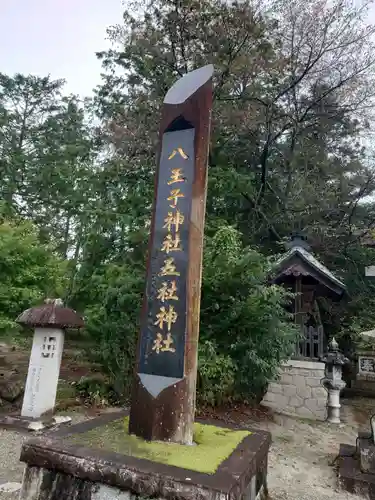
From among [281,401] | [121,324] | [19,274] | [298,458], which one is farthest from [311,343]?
[19,274]

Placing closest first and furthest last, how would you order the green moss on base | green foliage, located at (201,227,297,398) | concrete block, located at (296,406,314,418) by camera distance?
1. the green moss on base
2. green foliage, located at (201,227,297,398)
3. concrete block, located at (296,406,314,418)

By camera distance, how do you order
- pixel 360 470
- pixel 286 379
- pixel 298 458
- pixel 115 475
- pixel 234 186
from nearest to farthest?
pixel 115 475, pixel 360 470, pixel 298 458, pixel 286 379, pixel 234 186

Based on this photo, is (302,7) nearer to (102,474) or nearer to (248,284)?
(248,284)

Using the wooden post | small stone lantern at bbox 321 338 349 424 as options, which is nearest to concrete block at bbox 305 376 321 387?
small stone lantern at bbox 321 338 349 424

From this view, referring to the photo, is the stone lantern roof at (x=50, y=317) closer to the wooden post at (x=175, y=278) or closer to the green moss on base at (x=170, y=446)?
the green moss on base at (x=170, y=446)

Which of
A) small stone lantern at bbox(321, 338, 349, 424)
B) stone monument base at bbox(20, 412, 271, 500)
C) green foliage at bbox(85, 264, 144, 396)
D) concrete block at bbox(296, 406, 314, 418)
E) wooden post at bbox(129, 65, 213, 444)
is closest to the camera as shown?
stone monument base at bbox(20, 412, 271, 500)

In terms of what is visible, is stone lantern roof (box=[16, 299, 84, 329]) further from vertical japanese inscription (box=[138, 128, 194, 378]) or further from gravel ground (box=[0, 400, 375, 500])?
vertical japanese inscription (box=[138, 128, 194, 378])

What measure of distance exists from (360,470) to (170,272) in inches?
142

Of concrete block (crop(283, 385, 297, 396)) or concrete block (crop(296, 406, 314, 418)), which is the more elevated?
concrete block (crop(283, 385, 297, 396))

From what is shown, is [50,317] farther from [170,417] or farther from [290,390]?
[290,390]

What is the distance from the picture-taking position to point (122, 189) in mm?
10320

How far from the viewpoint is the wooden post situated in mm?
3303

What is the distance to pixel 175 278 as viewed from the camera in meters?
3.55

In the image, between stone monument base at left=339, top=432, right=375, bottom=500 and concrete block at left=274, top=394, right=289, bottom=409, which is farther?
concrete block at left=274, top=394, right=289, bottom=409
